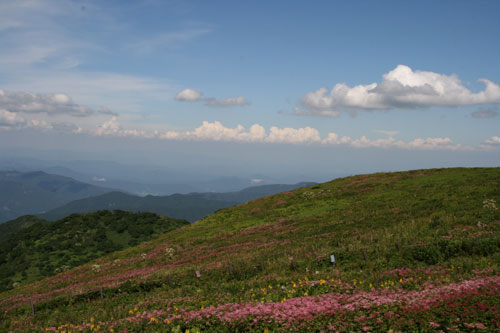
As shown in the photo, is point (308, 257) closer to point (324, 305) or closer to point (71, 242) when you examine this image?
point (324, 305)

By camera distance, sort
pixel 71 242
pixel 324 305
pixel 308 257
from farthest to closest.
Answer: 1. pixel 71 242
2. pixel 308 257
3. pixel 324 305

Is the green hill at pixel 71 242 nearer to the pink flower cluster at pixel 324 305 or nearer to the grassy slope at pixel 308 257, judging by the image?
the grassy slope at pixel 308 257

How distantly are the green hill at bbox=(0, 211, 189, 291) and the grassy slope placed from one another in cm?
1579

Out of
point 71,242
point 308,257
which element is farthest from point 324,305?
point 71,242

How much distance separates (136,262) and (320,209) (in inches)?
976

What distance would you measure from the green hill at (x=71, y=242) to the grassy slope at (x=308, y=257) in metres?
15.8

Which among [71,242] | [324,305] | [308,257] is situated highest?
[324,305]

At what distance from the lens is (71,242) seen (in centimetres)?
5984

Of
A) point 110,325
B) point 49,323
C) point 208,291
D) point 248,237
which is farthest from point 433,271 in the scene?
point 248,237

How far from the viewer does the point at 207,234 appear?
43.1 metres

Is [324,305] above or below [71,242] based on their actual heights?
above

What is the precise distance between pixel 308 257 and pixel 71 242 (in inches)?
2176

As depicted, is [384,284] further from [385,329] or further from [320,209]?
Answer: [320,209]

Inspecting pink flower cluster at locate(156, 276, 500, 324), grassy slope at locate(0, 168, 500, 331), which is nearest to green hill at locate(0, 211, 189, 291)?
grassy slope at locate(0, 168, 500, 331)
